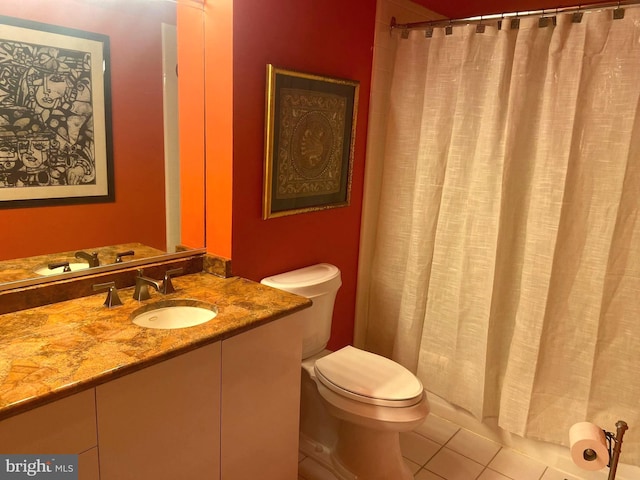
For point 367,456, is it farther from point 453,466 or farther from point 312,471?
point 453,466

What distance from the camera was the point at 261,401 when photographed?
164cm

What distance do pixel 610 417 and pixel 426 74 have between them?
168cm

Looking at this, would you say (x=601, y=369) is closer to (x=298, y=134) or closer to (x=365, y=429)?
(x=365, y=429)

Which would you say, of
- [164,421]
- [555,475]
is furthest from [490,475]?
[164,421]

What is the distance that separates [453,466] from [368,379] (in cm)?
68

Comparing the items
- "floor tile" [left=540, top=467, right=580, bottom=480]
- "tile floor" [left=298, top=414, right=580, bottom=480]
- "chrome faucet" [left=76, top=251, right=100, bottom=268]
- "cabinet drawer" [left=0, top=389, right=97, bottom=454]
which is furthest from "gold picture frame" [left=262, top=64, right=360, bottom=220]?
"floor tile" [left=540, top=467, right=580, bottom=480]

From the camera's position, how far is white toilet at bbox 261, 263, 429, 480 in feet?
5.99

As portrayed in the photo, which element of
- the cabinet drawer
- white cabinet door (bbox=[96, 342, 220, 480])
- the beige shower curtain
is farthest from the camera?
the beige shower curtain

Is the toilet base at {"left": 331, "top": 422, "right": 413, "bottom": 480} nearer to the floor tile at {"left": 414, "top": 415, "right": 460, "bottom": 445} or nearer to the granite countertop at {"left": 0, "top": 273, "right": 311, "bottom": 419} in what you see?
the floor tile at {"left": 414, "top": 415, "right": 460, "bottom": 445}

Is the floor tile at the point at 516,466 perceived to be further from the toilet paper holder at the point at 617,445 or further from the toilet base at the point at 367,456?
the toilet paper holder at the point at 617,445

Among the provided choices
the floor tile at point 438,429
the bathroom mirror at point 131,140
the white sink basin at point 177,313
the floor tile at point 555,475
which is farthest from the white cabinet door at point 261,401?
the floor tile at point 555,475

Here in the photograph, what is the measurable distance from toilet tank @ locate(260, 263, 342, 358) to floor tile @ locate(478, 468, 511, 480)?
88 cm

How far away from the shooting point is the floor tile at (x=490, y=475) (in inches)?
84.3

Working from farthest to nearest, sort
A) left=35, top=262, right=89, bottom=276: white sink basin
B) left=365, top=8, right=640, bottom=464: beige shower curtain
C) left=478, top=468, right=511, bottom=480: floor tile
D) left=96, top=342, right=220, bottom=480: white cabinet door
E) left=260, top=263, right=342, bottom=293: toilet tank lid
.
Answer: left=478, top=468, right=511, bottom=480: floor tile → left=260, top=263, right=342, bottom=293: toilet tank lid → left=365, top=8, right=640, bottom=464: beige shower curtain → left=35, top=262, right=89, bottom=276: white sink basin → left=96, top=342, right=220, bottom=480: white cabinet door
